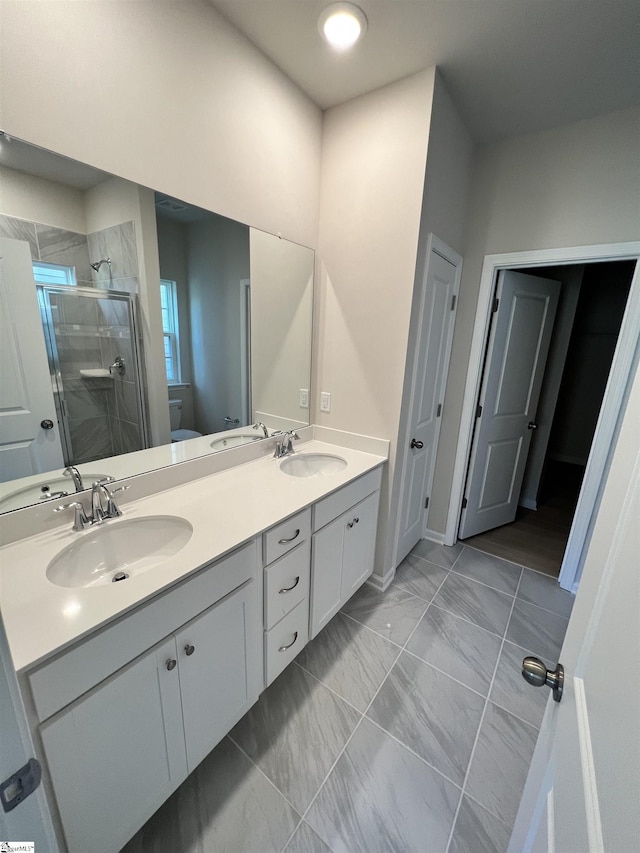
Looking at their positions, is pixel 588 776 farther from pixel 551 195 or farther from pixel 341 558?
pixel 551 195

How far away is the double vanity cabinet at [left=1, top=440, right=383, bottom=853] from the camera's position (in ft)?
2.51

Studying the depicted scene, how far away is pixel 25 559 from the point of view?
0.97m

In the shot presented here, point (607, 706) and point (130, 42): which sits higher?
point (130, 42)

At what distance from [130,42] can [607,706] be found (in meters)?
2.00

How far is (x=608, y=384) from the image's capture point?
198 centimetres

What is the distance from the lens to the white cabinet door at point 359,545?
1.77 metres

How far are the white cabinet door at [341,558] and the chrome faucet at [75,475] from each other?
0.90 m

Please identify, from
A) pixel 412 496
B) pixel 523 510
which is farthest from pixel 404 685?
pixel 523 510

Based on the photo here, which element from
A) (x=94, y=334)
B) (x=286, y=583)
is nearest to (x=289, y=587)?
(x=286, y=583)

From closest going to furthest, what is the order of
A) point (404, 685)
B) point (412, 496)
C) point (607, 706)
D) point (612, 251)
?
1. point (607, 706)
2. point (404, 685)
3. point (612, 251)
4. point (412, 496)

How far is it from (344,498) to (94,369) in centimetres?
115

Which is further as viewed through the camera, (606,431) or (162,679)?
(606,431)

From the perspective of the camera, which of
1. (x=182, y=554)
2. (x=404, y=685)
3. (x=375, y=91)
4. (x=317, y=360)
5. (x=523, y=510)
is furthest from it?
(x=523, y=510)

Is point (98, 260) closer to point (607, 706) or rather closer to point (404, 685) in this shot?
point (607, 706)
